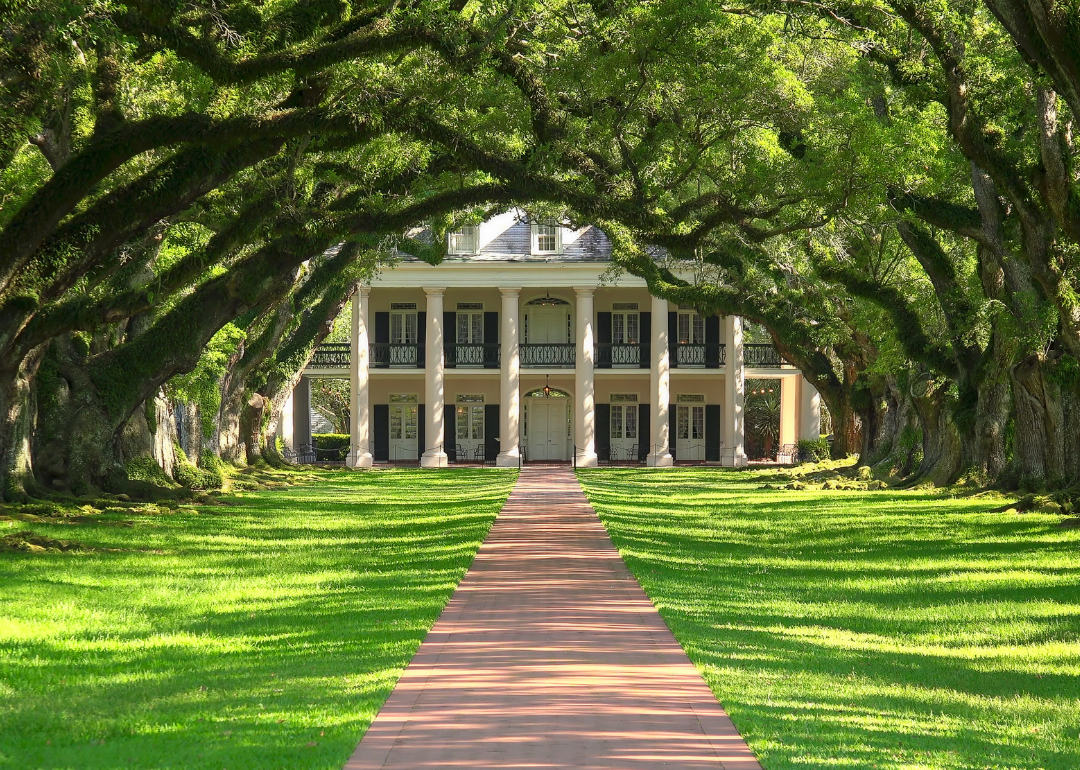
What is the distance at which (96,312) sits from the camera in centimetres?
1708

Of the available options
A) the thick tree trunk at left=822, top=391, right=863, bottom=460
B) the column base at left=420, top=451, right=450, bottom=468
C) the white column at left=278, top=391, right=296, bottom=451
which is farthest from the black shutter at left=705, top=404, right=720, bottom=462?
the white column at left=278, top=391, right=296, bottom=451

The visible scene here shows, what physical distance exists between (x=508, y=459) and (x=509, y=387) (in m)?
2.40

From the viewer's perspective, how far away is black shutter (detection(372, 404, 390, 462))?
45156 mm

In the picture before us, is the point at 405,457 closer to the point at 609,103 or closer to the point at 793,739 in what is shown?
the point at 609,103

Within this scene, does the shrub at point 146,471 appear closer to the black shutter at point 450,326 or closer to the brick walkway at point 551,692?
the brick walkway at point 551,692

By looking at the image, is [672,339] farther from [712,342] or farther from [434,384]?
[434,384]

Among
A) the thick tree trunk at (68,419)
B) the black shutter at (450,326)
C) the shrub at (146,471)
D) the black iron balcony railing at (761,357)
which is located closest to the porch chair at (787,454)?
the black iron balcony railing at (761,357)

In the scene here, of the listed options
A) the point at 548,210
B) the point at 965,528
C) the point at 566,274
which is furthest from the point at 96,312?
the point at 566,274

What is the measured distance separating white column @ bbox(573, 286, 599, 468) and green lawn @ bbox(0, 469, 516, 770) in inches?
863

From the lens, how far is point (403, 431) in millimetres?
45344

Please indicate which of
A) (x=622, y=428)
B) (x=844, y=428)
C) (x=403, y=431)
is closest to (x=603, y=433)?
(x=622, y=428)

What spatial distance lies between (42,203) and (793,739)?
1080cm

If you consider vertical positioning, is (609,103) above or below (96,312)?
above

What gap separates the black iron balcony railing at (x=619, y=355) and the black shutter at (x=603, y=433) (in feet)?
6.96
